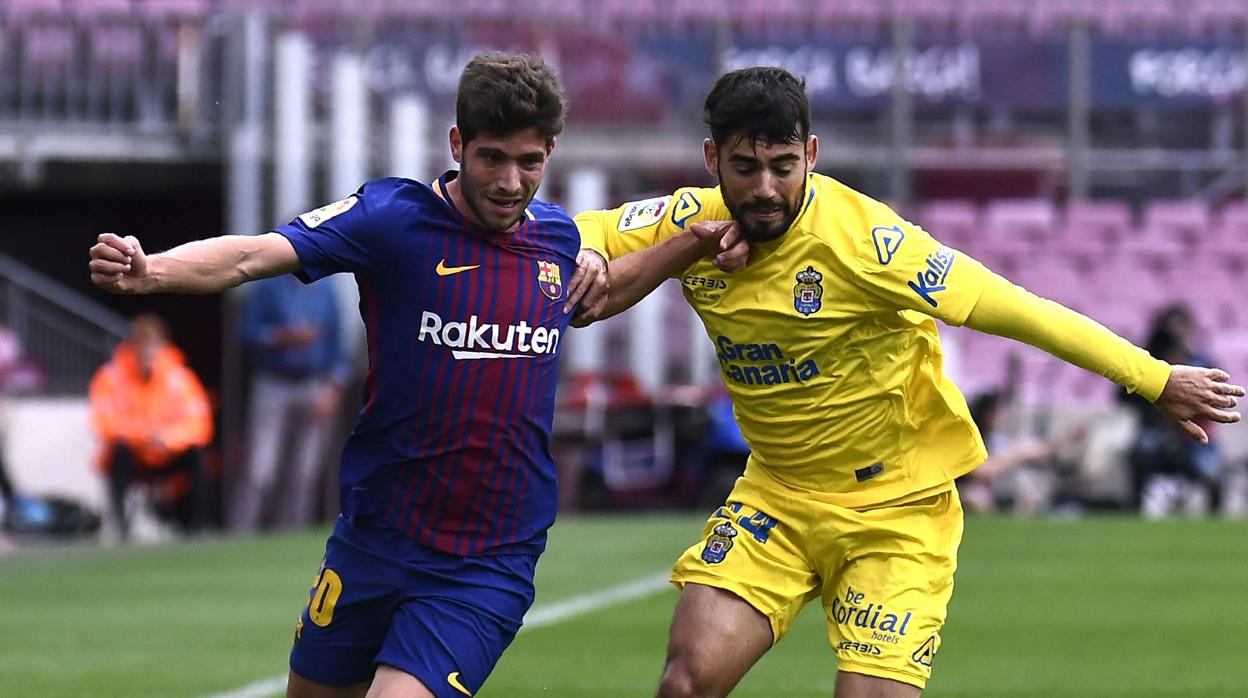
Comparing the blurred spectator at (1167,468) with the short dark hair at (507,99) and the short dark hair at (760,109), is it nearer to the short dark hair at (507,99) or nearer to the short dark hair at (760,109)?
the short dark hair at (760,109)

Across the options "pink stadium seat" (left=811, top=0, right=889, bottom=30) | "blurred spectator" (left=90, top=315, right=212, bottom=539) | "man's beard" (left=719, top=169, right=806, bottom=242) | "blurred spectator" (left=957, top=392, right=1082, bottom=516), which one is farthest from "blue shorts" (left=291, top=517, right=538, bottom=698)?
"pink stadium seat" (left=811, top=0, right=889, bottom=30)

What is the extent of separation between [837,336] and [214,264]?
1793 mm

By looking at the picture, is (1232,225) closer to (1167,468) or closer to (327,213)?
(1167,468)

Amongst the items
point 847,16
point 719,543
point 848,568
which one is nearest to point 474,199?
point 719,543

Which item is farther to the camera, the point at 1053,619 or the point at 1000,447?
the point at 1000,447

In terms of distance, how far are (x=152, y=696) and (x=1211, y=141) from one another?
18.9 meters

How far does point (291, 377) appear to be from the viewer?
16.4m

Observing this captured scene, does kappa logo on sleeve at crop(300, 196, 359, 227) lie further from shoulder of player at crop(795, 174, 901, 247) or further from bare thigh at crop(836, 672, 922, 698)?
bare thigh at crop(836, 672, 922, 698)

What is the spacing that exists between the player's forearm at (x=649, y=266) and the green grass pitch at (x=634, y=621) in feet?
10.3

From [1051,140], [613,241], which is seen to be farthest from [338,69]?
[613,241]

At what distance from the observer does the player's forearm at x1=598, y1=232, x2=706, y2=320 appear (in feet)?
18.3

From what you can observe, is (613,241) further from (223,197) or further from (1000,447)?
(223,197)

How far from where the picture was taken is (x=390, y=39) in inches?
869

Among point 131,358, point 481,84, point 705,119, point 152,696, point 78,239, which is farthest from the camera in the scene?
point 78,239
